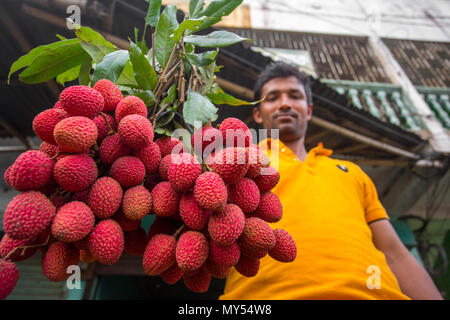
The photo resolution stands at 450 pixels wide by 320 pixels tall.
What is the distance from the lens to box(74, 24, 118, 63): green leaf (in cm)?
54

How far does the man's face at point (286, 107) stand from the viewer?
4.71 ft

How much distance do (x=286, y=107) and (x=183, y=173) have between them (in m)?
1.15

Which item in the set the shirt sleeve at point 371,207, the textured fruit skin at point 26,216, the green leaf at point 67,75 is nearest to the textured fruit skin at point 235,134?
the textured fruit skin at point 26,216

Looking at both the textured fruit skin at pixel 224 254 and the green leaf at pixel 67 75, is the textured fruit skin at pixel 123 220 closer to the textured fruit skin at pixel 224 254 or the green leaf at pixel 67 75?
the textured fruit skin at pixel 224 254

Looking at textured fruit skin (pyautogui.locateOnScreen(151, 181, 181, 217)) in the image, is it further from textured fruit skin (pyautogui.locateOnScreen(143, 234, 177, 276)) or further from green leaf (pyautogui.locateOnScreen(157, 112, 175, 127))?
green leaf (pyautogui.locateOnScreen(157, 112, 175, 127))

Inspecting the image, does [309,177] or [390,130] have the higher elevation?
[390,130]

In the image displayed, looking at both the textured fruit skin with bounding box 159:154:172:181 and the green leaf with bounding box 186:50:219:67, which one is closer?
the textured fruit skin with bounding box 159:154:172:181

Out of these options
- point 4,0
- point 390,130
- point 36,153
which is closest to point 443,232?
point 390,130

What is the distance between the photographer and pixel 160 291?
312 cm

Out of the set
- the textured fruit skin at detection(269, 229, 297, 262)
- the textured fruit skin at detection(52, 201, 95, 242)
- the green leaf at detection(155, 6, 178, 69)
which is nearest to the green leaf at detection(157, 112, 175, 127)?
the green leaf at detection(155, 6, 178, 69)

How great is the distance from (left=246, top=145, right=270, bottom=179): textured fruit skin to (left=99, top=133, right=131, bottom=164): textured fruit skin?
0.23m
